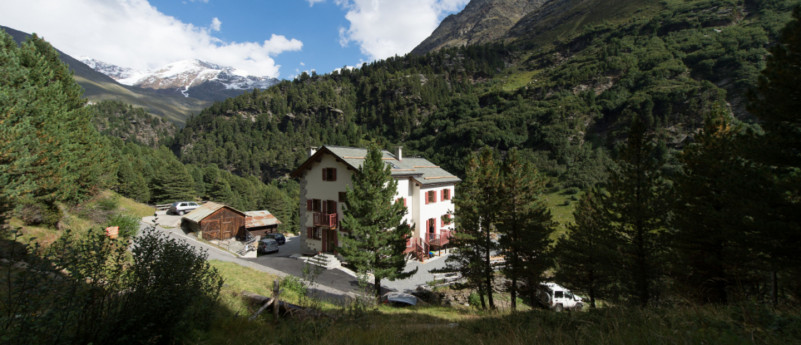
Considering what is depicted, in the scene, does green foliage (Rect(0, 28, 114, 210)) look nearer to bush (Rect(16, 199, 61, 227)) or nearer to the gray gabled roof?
bush (Rect(16, 199, 61, 227))

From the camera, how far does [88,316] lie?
13.3 ft

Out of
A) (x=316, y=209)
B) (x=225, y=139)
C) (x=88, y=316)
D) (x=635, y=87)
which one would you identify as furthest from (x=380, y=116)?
(x=88, y=316)

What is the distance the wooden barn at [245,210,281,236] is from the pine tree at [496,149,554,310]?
36.2 m

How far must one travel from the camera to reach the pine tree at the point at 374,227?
16.5 m

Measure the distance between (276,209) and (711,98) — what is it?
107217 mm

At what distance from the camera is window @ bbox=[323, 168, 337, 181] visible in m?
25.8

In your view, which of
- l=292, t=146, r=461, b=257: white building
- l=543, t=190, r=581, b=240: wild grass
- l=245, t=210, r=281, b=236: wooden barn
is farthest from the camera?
l=543, t=190, r=581, b=240: wild grass

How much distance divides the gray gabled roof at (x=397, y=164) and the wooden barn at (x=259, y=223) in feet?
63.7

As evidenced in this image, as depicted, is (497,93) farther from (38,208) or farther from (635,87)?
(38,208)

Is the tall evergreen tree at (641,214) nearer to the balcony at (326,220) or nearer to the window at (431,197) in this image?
the window at (431,197)

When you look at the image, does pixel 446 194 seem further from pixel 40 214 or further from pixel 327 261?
pixel 40 214

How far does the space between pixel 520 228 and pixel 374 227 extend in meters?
8.13

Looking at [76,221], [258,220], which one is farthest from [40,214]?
[258,220]

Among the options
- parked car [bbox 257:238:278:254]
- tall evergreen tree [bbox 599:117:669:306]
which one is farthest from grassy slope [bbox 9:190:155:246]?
tall evergreen tree [bbox 599:117:669:306]
